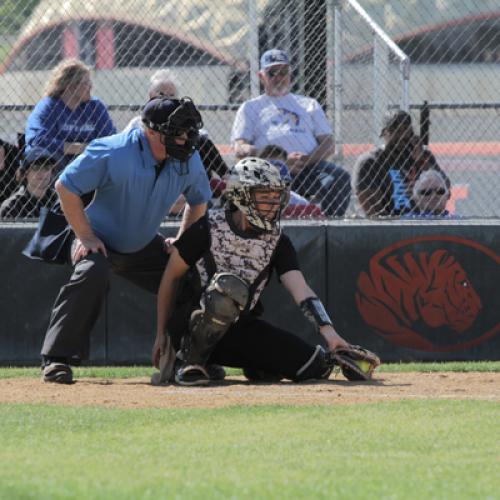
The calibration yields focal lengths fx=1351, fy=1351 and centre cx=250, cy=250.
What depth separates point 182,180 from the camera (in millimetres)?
8531

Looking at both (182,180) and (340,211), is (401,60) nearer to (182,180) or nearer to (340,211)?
(340,211)

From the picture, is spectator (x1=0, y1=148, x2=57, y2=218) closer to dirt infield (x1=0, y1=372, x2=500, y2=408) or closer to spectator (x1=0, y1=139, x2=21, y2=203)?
spectator (x1=0, y1=139, x2=21, y2=203)

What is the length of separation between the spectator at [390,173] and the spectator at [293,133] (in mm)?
172

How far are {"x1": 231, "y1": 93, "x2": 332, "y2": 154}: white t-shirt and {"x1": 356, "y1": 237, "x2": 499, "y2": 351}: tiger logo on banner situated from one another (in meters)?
1.39

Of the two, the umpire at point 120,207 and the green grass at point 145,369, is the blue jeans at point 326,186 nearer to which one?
the green grass at point 145,369

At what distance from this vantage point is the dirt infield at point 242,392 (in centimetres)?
731

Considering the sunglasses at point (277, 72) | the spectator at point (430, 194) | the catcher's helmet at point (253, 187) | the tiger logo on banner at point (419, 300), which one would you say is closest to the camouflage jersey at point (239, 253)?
the catcher's helmet at point (253, 187)

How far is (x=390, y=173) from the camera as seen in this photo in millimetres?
10750

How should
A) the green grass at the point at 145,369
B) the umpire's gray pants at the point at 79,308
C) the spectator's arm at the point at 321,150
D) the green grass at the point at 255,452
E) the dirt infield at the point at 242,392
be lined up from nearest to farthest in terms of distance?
the green grass at the point at 255,452 < the dirt infield at the point at 242,392 < the umpire's gray pants at the point at 79,308 < the green grass at the point at 145,369 < the spectator's arm at the point at 321,150

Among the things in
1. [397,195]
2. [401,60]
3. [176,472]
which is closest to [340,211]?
[397,195]

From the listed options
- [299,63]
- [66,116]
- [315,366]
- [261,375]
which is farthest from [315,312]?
[299,63]

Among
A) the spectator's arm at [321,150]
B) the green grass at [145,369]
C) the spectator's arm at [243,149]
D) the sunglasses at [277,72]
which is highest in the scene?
the sunglasses at [277,72]

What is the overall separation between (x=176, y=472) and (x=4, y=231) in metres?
5.27

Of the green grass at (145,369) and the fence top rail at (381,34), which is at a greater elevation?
the fence top rail at (381,34)
